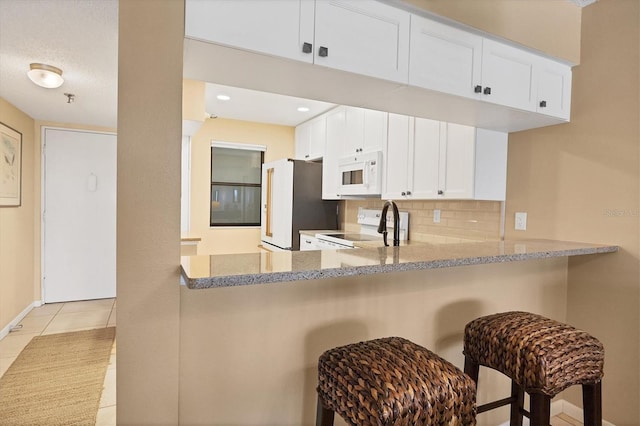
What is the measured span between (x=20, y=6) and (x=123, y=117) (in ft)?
4.37

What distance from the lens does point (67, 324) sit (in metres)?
3.73

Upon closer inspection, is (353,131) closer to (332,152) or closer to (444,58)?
(332,152)

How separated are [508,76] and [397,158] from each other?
134cm

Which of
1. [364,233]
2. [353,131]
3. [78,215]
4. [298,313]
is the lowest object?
[298,313]

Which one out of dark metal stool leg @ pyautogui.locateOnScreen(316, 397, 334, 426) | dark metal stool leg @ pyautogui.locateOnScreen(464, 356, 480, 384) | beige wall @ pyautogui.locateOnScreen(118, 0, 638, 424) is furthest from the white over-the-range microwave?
dark metal stool leg @ pyautogui.locateOnScreen(316, 397, 334, 426)

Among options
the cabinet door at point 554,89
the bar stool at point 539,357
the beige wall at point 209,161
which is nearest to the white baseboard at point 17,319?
the beige wall at point 209,161

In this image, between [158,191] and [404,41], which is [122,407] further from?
[404,41]

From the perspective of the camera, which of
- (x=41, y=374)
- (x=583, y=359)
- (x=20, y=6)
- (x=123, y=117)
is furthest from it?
(x=41, y=374)

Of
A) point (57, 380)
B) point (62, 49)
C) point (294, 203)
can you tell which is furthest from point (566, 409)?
point (62, 49)

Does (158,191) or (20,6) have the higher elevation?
(20,6)

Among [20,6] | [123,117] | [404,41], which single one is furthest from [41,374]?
[404,41]

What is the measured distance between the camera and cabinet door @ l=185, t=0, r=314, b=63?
118cm

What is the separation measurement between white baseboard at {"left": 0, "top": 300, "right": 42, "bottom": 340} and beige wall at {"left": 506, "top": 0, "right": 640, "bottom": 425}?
14.9 feet

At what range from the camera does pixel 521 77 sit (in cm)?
192
